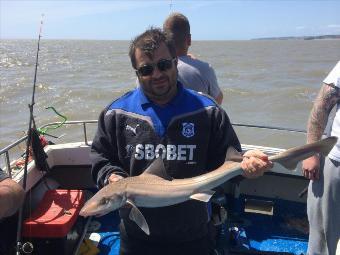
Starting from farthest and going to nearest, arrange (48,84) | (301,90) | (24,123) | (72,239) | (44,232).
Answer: (48,84) → (301,90) → (24,123) → (72,239) → (44,232)

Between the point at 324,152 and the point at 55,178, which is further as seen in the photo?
the point at 55,178

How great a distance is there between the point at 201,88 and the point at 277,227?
8.07 ft

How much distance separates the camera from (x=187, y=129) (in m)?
3.04

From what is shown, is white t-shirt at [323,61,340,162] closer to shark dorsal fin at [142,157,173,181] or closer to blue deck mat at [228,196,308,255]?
shark dorsal fin at [142,157,173,181]

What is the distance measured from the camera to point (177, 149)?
3.04m

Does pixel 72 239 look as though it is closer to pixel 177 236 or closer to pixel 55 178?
pixel 55 178

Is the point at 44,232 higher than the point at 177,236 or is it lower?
lower

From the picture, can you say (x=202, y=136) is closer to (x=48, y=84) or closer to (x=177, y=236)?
(x=177, y=236)

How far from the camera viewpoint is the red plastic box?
166 inches

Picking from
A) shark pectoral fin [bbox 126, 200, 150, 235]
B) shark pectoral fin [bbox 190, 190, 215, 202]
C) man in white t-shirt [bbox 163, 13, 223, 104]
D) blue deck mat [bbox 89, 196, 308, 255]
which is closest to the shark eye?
shark pectoral fin [bbox 126, 200, 150, 235]

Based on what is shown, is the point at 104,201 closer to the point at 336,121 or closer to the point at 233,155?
the point at 233,155

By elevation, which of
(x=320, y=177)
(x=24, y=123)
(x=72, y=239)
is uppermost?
(x=320, y=177)

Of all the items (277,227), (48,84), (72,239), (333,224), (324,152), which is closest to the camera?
(324,152)

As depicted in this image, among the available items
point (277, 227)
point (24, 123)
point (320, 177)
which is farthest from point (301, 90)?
point (320, 177)
